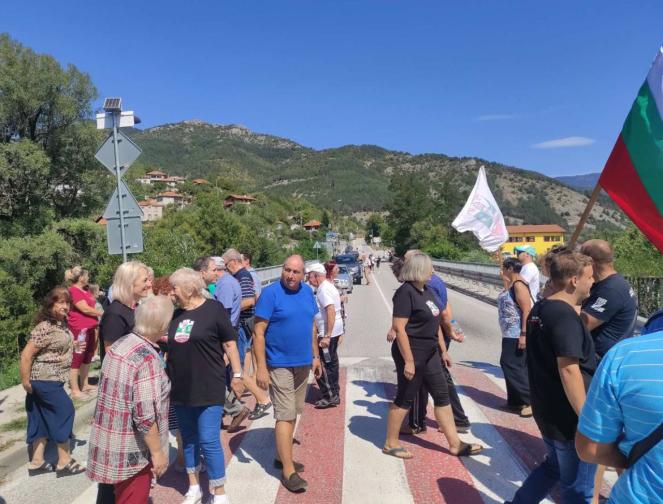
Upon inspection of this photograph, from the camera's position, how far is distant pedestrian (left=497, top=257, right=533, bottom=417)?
18.5 ft

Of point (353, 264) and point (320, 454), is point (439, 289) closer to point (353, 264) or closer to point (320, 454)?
point (320, 454)

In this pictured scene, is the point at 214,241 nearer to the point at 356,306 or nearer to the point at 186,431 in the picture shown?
the point at 356,306

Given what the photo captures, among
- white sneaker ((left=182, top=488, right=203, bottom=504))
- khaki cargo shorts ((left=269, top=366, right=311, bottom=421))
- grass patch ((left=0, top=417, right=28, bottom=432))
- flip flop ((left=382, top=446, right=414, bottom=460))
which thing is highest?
khaki cargo shorts ((left=269, top=366, right=311, bottom=421))

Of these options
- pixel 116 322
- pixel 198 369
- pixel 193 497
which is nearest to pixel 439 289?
pixel 198 369

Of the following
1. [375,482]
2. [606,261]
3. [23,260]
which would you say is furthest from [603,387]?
[23,260]

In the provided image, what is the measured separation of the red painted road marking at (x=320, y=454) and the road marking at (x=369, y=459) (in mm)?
73

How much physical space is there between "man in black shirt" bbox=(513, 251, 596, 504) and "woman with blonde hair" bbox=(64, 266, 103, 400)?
5.33 m

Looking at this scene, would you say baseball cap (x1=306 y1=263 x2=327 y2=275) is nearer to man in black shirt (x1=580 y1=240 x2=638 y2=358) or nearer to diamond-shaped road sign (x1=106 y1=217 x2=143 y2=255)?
diamond-shaped road sign (x1=106 y1=217 x2=143 y2=255)

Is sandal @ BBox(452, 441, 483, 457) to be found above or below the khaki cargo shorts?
below

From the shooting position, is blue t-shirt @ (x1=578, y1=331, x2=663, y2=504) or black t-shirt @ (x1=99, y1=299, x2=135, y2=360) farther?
black t-shirt @ (x1=99, y1=299, x2=135, y2=360)

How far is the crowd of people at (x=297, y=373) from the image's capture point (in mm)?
1738

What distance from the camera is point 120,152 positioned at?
279 inches

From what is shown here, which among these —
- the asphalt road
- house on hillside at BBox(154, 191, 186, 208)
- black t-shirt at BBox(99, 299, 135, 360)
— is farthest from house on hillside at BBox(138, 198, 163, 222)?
black t-shirt at BBox(99, 299, 135, 360)

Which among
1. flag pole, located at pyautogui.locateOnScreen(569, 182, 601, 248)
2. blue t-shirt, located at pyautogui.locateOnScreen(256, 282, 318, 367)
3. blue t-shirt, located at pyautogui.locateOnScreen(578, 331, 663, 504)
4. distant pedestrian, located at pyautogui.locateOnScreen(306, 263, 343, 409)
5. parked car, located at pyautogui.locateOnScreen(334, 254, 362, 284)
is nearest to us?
blue t-shirt, located at pyautogui.locateOnScreen(578, 331, 663, 504)
